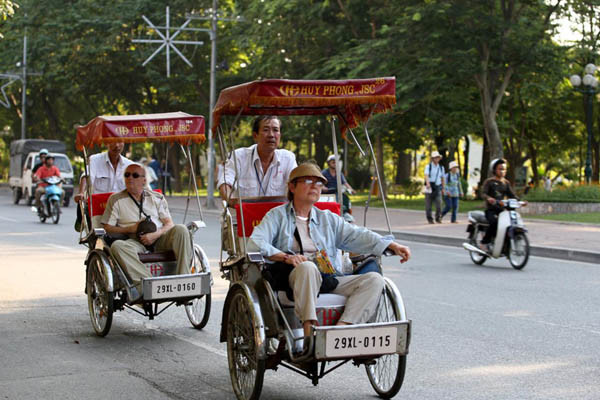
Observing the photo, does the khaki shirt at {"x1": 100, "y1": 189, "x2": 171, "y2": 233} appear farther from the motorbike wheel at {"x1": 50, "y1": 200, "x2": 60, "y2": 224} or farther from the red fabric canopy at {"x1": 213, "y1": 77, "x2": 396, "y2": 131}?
the motorbike wheel at {"x1": 50, "y1": 200, "x2": 60, "y2": 224}

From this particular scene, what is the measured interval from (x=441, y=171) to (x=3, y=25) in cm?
3029

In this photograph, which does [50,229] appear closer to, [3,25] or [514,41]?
[514,41]

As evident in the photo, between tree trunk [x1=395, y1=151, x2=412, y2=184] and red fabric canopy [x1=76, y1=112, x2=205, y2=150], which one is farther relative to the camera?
tree trunk [x1=395, y1=151, x2=412, y2=184]

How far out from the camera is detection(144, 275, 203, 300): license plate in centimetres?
751

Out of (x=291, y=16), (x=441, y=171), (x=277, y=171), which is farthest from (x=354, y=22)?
(x=277, y=171)

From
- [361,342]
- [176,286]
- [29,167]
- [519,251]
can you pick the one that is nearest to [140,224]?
[176,286]

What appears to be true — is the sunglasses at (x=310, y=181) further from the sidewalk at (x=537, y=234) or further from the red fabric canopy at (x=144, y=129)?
the sidewalk at (x=537, y=234)

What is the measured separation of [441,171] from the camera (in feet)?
75.9

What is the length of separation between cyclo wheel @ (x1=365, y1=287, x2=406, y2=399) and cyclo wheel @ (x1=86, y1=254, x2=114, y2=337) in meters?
2.73

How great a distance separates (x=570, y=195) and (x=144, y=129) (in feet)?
66.0

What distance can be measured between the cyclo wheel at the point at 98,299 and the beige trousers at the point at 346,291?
2807mm

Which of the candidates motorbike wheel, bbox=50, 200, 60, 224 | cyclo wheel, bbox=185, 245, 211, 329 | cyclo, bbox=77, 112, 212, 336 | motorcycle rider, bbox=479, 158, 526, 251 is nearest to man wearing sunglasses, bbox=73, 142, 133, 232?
cyclo, bbox=77, 112, 212, 336

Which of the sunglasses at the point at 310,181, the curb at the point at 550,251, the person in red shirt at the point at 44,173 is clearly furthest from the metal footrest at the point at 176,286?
the person in red shirt at the point at 44,173

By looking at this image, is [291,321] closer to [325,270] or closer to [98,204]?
[325,270]
